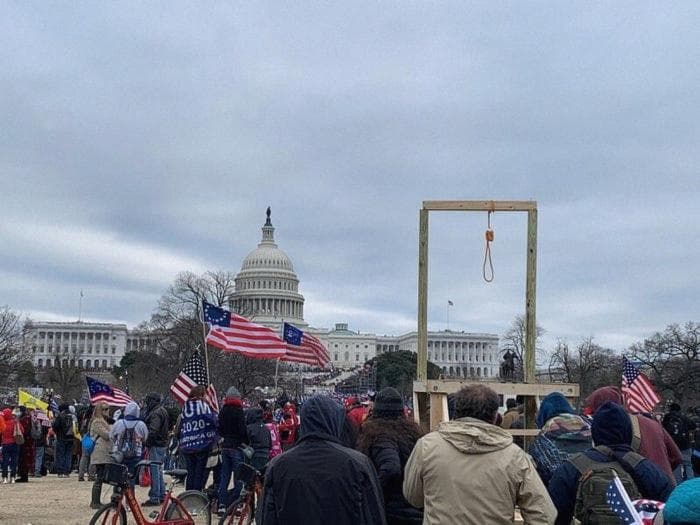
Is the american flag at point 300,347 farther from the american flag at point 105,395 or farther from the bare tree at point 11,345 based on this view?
the bare tree at point 11,345

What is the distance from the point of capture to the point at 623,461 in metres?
4.38

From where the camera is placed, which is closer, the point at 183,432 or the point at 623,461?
the point at 623,461

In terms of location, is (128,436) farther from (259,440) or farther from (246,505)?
Answer: (246,505)

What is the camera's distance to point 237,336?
56.5 ft

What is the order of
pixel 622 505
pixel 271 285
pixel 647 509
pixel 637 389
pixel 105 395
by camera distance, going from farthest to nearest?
pixel 271 285 < pixel 637 389 < pixel 105 395 < pixel 647 509 < pixel 622 505

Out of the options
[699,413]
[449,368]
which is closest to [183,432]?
[699,413]

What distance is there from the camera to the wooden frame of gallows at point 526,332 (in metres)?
8.34

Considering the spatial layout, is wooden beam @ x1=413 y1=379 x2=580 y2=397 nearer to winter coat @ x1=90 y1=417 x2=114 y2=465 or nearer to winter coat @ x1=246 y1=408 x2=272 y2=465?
winter coat @ x1=246 y1=408 x2=272 y2=465

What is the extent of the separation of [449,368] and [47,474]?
123 meters

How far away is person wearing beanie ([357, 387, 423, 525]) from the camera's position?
5.48m

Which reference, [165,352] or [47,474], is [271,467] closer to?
[47,474]

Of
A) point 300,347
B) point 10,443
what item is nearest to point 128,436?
point 10,443

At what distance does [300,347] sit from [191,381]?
20.8 feet

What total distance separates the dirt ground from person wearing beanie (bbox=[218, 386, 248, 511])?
6.73 feet
